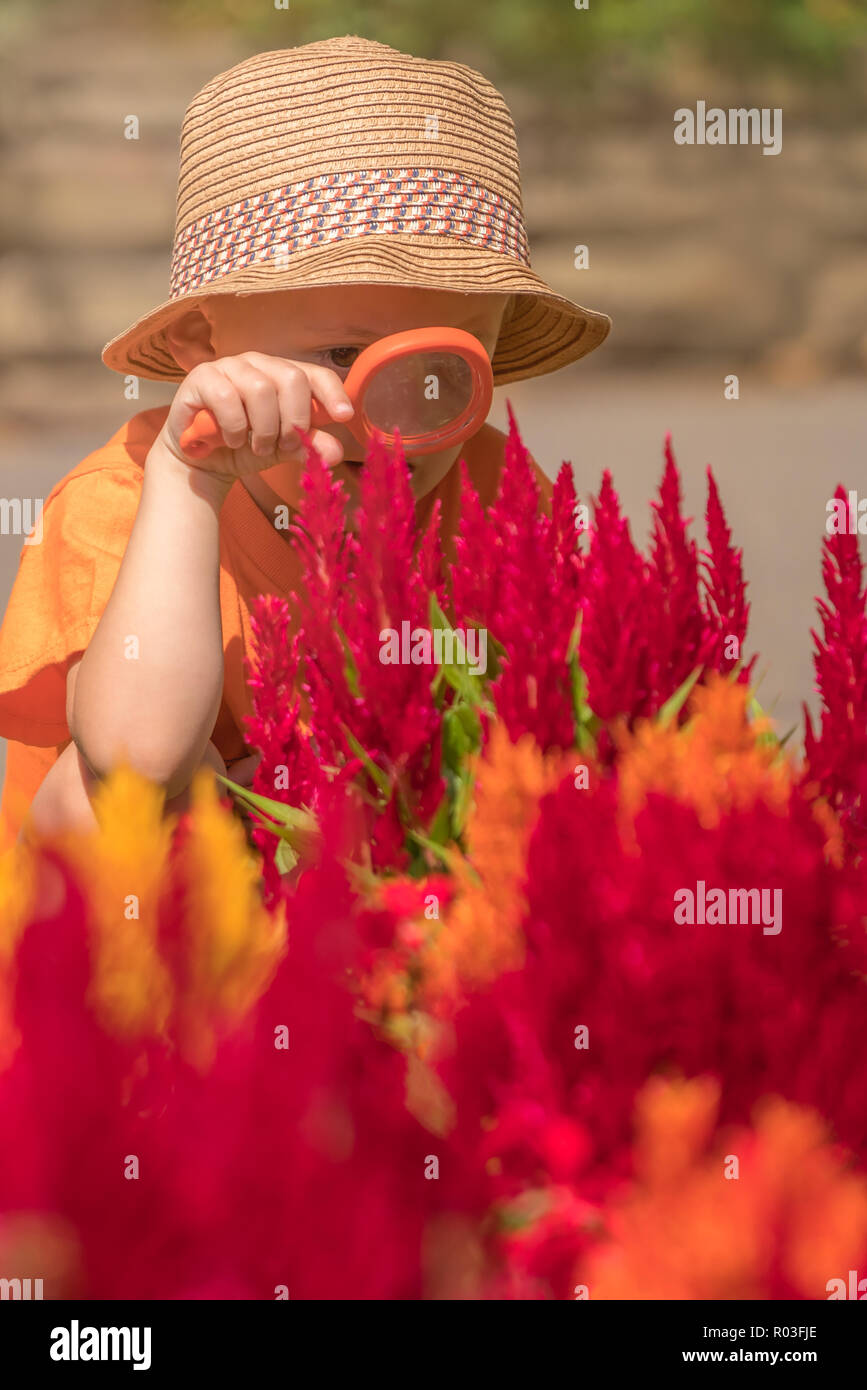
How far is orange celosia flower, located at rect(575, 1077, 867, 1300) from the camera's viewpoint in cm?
15

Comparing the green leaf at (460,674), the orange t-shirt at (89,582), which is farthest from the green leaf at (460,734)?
the orange t-shirt at (89,582)

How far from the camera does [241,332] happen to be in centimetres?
79

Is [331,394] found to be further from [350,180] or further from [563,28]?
[563,28]

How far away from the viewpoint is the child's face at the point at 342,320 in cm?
70

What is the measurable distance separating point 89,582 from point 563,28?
1.00 meters

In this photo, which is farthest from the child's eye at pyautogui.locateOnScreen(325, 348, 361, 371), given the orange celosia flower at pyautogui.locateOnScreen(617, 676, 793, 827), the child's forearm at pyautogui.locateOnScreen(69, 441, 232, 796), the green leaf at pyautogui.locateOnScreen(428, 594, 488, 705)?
the orange celosia flower at pyautogui.locateOnScreen(617, 676, 793, 827)

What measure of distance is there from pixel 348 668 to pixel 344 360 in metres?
0.44

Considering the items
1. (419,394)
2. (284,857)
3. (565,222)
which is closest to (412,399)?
(419,394)

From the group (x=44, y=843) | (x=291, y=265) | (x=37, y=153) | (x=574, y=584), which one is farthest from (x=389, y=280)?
(x=37, y=153)

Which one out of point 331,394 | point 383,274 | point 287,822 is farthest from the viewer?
point 383,274

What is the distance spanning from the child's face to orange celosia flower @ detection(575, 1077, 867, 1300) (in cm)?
58

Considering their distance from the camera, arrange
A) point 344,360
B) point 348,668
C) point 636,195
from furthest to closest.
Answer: point 636,195
point 344,360
point 348,668

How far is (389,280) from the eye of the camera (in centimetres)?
62
